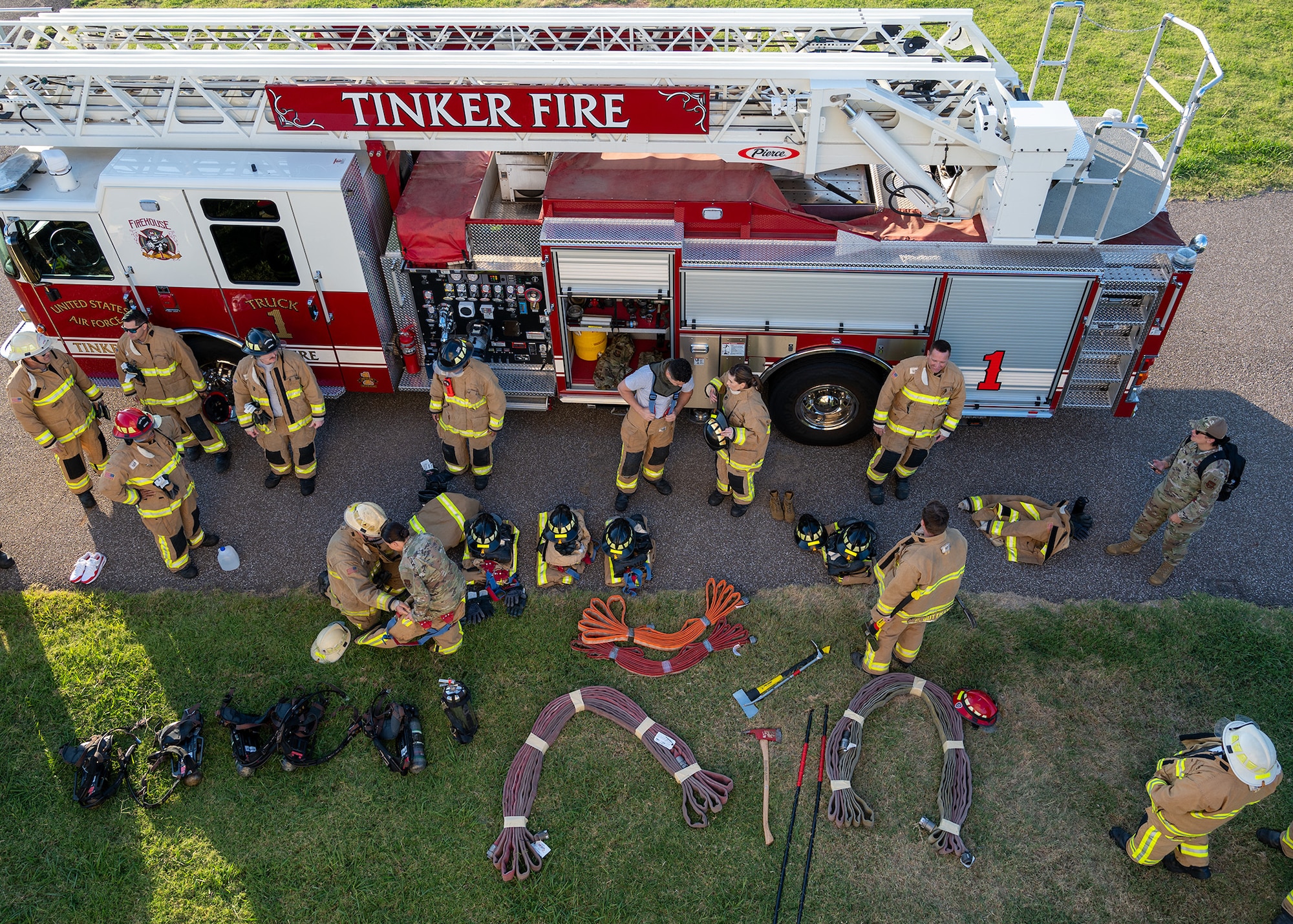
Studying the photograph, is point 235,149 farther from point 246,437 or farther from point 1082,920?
point 1082,920

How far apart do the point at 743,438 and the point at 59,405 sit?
625cm

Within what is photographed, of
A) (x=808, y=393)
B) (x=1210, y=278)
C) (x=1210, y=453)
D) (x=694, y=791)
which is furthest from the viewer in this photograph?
(x=1210, y=278)

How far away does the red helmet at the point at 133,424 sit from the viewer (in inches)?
295

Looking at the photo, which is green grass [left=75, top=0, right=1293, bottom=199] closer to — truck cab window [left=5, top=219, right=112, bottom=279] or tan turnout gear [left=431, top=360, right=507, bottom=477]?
truck cab window [left=5, top=219, right=112, bottom=279]

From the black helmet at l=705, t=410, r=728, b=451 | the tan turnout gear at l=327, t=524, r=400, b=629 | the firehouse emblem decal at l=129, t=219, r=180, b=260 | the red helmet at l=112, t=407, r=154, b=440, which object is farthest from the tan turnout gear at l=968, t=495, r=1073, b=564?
the firehouse emblem decal at l=129, t=219, r=180, b=260

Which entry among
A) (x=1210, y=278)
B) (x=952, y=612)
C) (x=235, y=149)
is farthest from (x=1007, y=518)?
(x=235, y=149)

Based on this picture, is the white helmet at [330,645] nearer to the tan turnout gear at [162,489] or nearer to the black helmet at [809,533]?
the tan turnout gear at [162,489]

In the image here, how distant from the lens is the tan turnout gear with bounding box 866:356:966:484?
8.20m

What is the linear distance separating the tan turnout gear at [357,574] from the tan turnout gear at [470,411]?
163 centimetres

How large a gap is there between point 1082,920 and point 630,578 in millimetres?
4274

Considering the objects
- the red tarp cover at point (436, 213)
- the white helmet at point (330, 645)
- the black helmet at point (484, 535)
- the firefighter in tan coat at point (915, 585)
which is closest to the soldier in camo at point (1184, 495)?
the firefighter in tan coat at point (915, 585)

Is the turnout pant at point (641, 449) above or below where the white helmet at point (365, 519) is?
below

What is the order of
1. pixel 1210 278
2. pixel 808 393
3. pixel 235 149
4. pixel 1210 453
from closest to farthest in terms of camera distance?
pixel 1210 453 < pixel 235 149 < pixel 808 393 < pixel 1210 278

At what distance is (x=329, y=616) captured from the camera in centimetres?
818
